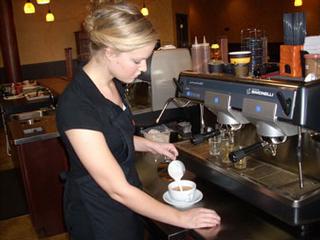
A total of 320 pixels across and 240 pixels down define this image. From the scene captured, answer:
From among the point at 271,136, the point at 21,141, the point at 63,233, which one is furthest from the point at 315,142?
the point at 63,233

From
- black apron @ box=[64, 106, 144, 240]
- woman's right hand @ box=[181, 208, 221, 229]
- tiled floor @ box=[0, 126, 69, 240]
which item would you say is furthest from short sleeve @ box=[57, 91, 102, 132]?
tiled floor @ box=[0, 126, 69, 240]

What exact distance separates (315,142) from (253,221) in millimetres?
323

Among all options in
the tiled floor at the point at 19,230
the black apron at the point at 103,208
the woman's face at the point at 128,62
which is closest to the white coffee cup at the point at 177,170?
the black apron at the point at 103,208

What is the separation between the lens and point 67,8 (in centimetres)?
716

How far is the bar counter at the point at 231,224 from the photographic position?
1021 mm

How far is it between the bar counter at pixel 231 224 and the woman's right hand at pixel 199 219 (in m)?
0.02

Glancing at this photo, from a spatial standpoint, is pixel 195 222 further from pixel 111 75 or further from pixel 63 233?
pixel 63 233

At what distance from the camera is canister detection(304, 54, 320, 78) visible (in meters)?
1.03

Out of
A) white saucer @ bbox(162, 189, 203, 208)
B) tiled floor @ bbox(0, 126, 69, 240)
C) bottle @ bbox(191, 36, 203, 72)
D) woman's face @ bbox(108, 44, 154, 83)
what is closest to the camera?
woman's face @ bbox(108, 44, 154, 83)

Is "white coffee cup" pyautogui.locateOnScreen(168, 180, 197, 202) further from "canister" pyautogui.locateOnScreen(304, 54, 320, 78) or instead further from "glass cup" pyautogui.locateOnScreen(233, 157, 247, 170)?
"canister" pyautogui.locateOnScreen(304, 54, 320, 78)

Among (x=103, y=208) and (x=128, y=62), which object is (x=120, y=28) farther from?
(x=103, y=208)

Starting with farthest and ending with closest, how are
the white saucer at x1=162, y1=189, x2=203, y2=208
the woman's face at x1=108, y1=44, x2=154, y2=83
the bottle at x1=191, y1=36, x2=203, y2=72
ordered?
the bottle at x1=191, y1=36, x2=203, y2=72 → the white saucer at x1=162, y1=189, x2=203, y2=208 → the woman's face at x1=108, y1=44, x2=154, y2=83

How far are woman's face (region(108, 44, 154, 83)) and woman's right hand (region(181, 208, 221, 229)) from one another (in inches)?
17.5

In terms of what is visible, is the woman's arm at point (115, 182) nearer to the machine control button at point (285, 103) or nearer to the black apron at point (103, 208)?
the black apron at point (103, 208)
